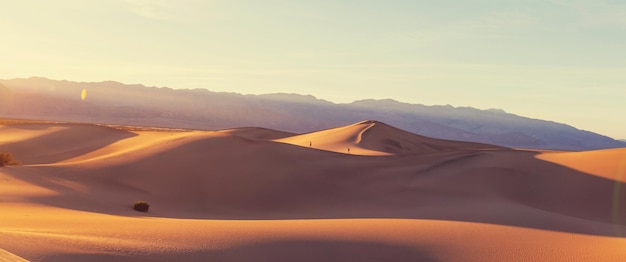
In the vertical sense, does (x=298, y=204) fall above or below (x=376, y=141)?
below

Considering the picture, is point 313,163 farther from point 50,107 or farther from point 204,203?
point 50,107

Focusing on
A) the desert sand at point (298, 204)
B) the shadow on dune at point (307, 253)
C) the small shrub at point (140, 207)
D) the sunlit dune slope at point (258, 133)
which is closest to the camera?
the shadow on dune at point (307, 253)

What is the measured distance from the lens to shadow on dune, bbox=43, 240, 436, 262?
8.04m

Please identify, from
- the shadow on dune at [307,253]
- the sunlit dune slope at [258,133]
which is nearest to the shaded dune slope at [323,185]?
the shadow on dune at [307,253]

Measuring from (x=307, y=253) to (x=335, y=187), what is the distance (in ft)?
39.9

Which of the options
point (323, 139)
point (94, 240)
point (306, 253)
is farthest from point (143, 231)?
point (323, 139)

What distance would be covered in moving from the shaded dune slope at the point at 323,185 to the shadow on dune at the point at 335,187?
0.04 metres

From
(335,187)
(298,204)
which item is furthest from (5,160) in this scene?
(335,187)

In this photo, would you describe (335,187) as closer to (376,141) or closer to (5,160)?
(5,160)

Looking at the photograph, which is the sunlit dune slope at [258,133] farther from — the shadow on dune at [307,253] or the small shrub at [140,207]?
the shadow on dune at [307,253]

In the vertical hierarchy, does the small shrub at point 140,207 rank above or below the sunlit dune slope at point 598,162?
below

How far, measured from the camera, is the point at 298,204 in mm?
19016

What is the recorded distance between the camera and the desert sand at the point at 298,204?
8844mm

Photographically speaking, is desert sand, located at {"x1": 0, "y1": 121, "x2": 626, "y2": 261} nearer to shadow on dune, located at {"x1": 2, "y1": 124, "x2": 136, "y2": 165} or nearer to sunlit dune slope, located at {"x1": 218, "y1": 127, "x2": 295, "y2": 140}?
shadow on dune, located at {"x1": 2, "y1": 124, "x2": 136, "y2": 165}
